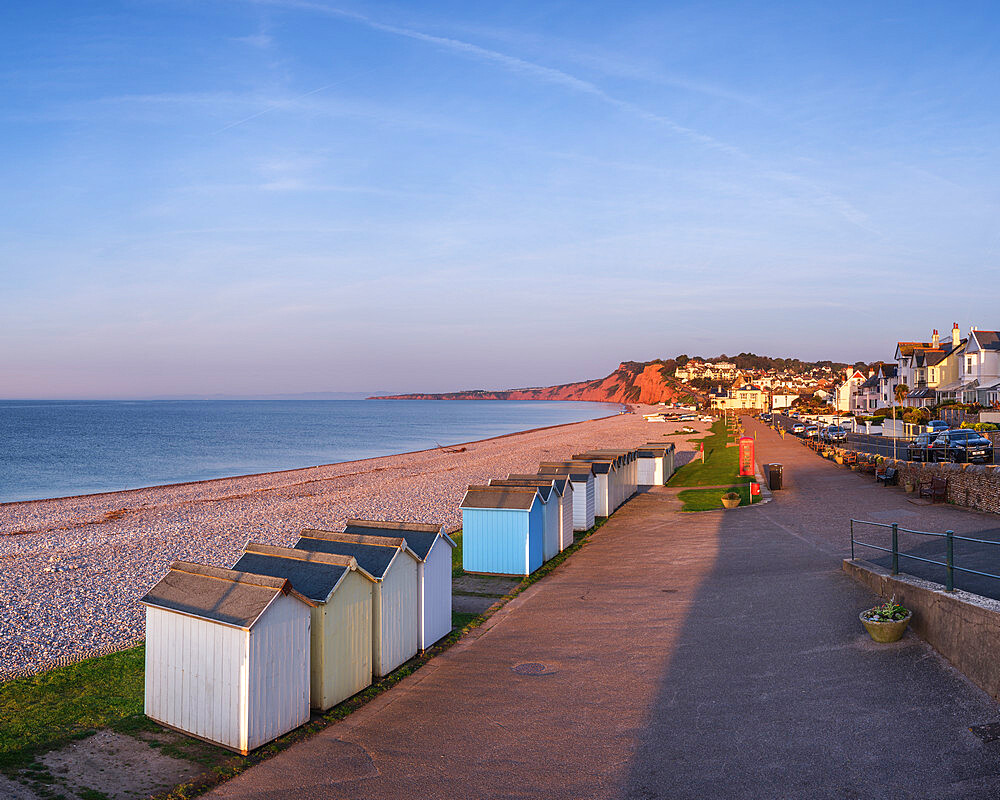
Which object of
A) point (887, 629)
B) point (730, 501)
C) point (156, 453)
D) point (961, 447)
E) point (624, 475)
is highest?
point (961, 447)

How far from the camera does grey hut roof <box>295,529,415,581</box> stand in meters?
10.4

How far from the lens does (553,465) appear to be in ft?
75.5

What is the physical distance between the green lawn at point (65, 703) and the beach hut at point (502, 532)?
7.43 meters

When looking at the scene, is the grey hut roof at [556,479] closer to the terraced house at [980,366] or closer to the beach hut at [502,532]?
the beach hut at [502,532]

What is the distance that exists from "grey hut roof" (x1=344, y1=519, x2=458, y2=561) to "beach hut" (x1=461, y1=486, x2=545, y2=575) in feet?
14.1

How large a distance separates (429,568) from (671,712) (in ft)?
14.6

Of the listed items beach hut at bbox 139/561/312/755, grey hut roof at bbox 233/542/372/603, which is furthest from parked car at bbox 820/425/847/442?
beach hut at bbox 139/561/312/755

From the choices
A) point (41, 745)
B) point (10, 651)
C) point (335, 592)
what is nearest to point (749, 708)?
point (335, 592)

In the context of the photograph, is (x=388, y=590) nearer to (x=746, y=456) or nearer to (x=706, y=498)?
(x=706, y=498)

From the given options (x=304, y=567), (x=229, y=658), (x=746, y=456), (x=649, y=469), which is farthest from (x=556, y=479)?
(x=746, y=456)

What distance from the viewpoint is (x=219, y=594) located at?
838 centimetres

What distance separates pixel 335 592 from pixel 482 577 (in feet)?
24.4

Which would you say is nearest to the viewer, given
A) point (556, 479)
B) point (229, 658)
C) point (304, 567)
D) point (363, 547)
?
point (229, 658)

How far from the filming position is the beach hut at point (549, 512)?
57.5ft
